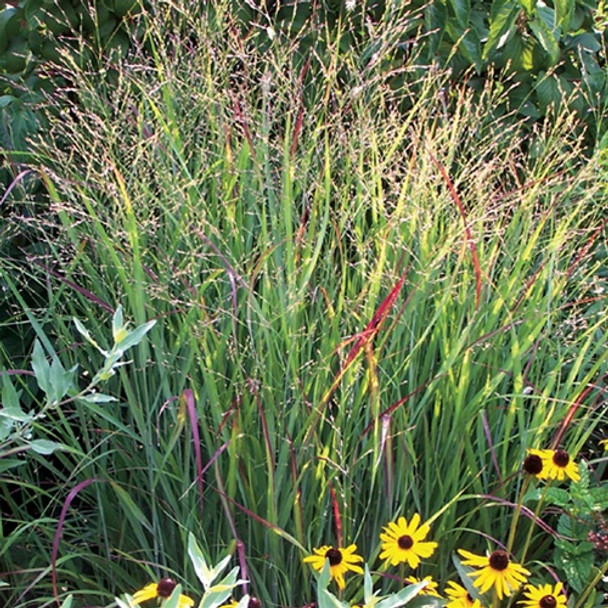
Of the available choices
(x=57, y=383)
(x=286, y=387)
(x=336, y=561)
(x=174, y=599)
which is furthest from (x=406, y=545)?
(x=57, y=383)

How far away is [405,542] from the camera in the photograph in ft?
5.64

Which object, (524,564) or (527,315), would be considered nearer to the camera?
(524,564)

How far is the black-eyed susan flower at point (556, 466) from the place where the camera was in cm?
178

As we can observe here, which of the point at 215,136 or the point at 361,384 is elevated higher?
the point at 215,136

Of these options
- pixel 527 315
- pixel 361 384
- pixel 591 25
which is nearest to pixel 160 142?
pixel 361 384

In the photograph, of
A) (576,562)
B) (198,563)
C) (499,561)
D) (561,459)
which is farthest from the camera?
(576,562)

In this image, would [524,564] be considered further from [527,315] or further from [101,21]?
[101,21]

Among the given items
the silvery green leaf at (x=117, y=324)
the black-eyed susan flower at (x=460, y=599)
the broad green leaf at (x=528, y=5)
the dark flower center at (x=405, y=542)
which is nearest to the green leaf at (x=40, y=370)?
the silvery green leaf at (x=117, y=324)

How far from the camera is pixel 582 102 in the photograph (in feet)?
10.0

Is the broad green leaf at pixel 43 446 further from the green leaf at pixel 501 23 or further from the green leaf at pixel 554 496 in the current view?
the green leaf at pixel 501 23

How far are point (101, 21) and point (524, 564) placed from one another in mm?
1896

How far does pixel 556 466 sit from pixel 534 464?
55 mm

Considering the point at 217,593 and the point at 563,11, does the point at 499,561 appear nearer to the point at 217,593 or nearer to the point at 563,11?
the point at 217,593

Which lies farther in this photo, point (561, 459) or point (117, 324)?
point (561, 459)
